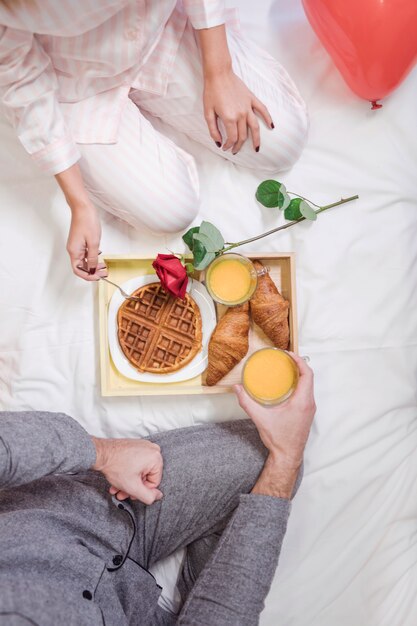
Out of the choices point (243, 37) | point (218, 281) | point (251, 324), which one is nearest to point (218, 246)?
point (218, 281)

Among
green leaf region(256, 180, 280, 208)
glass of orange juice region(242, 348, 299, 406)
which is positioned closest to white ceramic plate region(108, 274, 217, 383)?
glass of orange juice region(242, 348, 299, 406)

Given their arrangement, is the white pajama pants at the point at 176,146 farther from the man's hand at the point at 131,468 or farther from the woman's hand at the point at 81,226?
the man's hand at the point at 131,468

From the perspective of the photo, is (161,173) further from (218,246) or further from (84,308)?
(84,308)

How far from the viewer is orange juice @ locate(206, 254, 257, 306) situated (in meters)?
→ 1.23

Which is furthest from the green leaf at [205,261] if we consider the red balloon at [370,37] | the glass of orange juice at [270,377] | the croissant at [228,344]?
the red balloon at [370,37]

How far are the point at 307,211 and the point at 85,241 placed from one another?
0.50 metres

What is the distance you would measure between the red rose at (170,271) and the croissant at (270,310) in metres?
0.17

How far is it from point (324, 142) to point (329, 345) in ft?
1.61

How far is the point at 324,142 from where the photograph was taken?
4.50ft

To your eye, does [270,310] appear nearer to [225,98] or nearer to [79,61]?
[225,98]

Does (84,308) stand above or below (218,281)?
below

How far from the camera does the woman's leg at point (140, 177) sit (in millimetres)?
1215

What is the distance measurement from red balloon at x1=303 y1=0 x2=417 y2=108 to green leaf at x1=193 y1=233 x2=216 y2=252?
0.50 meters

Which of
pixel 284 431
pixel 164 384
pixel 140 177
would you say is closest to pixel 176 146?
pixel 140 177
